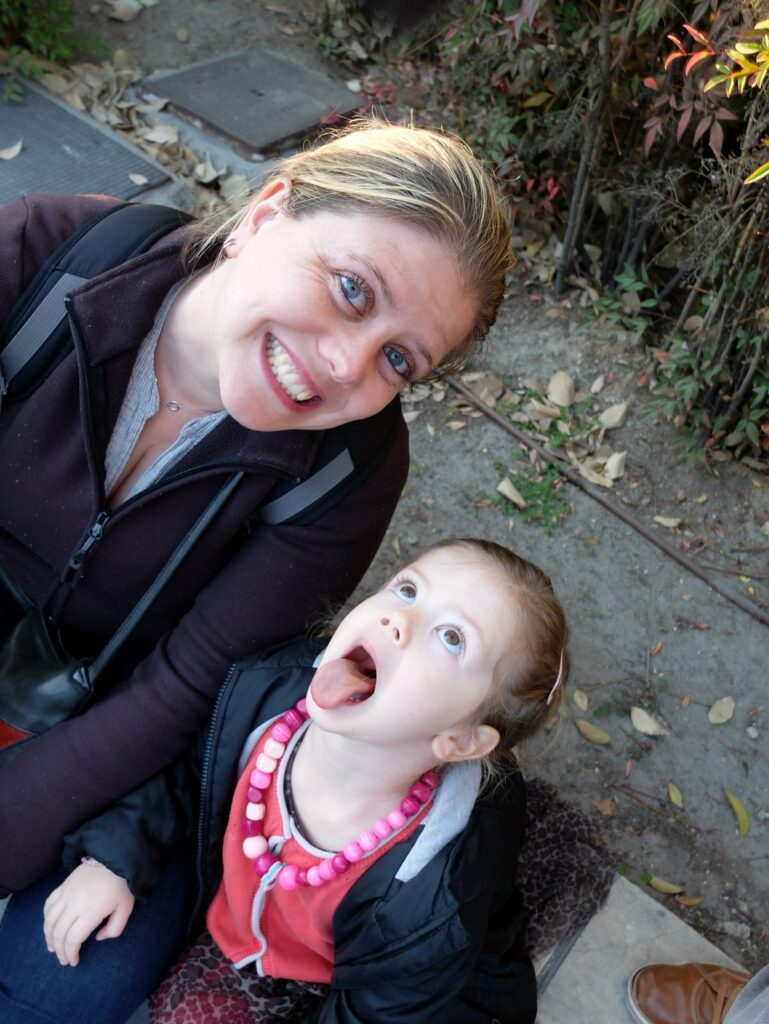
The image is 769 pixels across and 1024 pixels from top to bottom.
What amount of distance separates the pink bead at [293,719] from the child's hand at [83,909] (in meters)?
0.44

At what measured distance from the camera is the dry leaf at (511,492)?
349 cm

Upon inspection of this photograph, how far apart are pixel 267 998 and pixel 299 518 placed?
977mm

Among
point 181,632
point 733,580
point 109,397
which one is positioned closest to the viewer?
point 109,397

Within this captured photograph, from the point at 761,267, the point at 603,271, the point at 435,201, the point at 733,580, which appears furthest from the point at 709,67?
the point at 435,201

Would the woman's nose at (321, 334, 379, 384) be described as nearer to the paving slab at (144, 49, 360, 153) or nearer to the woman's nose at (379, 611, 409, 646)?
the woman's nose at (379, 611, 409, 646)

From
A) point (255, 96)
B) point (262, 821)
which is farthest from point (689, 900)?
point (255, 96)

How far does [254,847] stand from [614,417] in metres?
2.44

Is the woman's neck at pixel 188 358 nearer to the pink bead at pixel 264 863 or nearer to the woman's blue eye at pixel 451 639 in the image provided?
the woman's blue eye at pixel 451 639

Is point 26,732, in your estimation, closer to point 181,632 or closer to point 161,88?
point 181,632

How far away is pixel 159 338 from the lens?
190 cm

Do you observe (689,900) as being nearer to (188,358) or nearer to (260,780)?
(260,780)

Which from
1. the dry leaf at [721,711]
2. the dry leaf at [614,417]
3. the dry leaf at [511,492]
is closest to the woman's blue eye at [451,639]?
the dry leaf at [721,711]

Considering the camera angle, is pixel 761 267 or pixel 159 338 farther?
pixel 761 267

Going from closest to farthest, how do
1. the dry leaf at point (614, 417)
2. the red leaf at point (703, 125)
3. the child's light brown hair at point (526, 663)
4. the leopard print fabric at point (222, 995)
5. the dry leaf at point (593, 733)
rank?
the child's light brown hair at point (526, 663)
the leopard print fabric at point (222, 995)
the dry leaf at point (593, 733)
the red leaf at point (703, 125)
the dry leaf at point (614, 417)
